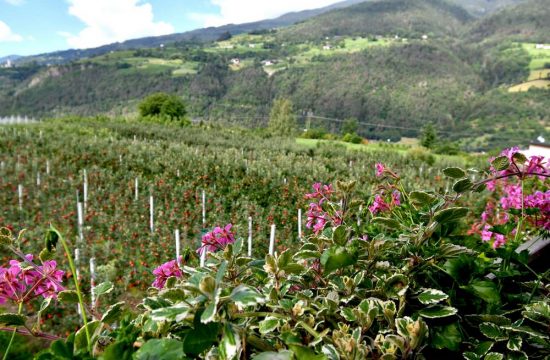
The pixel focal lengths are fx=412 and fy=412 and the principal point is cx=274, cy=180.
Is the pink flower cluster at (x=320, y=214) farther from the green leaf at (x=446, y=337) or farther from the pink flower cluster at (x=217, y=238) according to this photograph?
the green leaf at (x=446, y=337)

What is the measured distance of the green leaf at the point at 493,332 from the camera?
3.11ft

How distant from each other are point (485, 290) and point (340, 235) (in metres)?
0.37

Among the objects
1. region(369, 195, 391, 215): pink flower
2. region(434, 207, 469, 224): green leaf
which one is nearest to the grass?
region(369, 195, 391, 215): pink flower

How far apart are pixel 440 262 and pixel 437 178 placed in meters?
12.1

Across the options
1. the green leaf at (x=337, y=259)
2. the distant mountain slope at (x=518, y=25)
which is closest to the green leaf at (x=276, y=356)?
the green leaf at (x=337, y=259)

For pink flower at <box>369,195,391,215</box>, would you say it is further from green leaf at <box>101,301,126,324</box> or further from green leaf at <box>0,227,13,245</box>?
green leaf at <box>0,227,13,245</box>

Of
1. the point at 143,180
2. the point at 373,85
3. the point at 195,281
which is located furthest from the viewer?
the point at 373,85

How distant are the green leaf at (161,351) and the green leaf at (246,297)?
14cm

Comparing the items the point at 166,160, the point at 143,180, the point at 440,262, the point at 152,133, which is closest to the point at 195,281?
the point at 440,262

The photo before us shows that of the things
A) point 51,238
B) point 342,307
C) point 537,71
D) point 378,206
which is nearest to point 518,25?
point 537,71

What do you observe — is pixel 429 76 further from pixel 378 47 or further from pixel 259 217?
pixel 259 217

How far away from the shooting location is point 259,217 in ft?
27.6

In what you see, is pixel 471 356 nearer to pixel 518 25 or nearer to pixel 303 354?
pixel 303 354

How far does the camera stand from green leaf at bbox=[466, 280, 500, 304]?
98 centimetres
